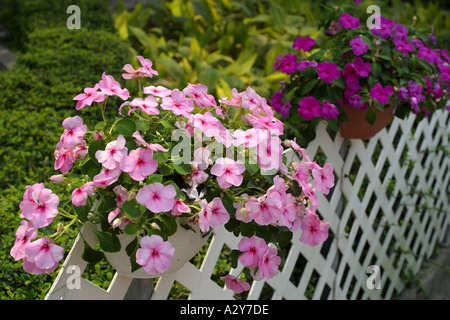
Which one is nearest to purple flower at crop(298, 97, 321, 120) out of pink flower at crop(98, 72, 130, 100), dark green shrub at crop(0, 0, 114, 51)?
pink flower at crop(98, 72, 130, 100)

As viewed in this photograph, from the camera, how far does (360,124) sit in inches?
79.9

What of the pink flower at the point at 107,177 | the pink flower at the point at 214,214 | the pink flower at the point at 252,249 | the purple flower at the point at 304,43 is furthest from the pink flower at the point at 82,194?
the purple flower at the point at 304,43

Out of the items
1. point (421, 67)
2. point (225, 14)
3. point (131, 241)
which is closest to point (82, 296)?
point (131, 241)

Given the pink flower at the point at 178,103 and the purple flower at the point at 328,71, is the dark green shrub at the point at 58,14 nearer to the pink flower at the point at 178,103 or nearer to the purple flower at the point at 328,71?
the purple flower at the point at 328,71

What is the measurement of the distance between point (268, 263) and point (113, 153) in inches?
16.5

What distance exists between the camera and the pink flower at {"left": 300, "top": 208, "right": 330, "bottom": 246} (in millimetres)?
1296

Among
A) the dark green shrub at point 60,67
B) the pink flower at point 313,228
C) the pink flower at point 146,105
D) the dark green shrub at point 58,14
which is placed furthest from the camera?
the dark green shrub at point 58,14

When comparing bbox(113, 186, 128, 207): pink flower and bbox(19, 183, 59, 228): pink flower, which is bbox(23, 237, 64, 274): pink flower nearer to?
bbox(19, 183, 59, 228): pink flower

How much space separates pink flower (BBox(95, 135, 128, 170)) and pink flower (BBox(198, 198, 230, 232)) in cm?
20

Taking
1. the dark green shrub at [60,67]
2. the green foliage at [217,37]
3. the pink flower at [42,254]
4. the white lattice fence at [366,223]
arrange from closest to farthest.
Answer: the pink flower at [42,254], the white lattice fence at [366,223], the dark green shrub at [60,67], the green foliage at [217,37]

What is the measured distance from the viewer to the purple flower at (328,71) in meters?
1.82

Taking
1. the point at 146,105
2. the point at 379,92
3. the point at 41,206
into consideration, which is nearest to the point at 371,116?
the point at 379,92

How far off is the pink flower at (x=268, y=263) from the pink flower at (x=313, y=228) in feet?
0.35

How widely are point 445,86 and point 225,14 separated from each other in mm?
2409
